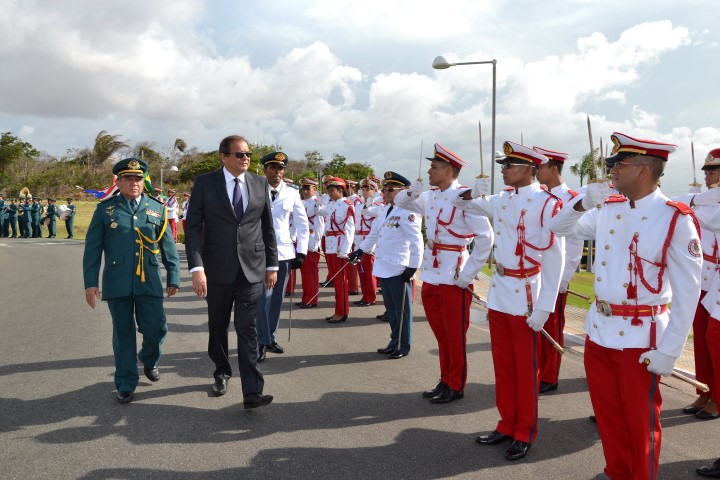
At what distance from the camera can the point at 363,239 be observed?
37.4 ft

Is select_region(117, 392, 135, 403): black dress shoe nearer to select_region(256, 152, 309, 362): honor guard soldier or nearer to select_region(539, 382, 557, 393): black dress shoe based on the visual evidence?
select_region(256, 152, 309, 362): honor guard soldier

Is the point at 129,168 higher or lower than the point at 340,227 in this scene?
higher

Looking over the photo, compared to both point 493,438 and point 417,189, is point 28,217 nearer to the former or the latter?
point 417,189

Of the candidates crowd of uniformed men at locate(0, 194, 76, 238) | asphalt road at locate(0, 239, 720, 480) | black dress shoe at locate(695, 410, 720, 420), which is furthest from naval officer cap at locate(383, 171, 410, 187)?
crowd of uniformed men at locate(0, 194, 76, 238)

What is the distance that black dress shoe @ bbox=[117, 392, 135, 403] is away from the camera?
493 centimetres

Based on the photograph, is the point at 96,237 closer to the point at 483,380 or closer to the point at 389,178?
the point at 389,178

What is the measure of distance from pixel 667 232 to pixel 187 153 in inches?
2651

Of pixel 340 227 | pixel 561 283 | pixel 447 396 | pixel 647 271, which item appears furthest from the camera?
pixel 340 227

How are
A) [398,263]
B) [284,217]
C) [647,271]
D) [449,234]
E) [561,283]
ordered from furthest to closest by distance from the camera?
[398,263]
[284,217]
[561,283]
[449,234]
[647,271]

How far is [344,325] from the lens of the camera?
827 cm

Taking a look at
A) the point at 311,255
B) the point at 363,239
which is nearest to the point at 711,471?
the point at 311,255

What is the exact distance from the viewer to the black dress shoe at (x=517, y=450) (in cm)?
397

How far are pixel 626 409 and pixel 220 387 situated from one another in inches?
135

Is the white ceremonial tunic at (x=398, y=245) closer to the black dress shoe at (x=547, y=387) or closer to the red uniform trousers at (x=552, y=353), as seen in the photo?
the red uniform trousers at (x=552, y=353)
